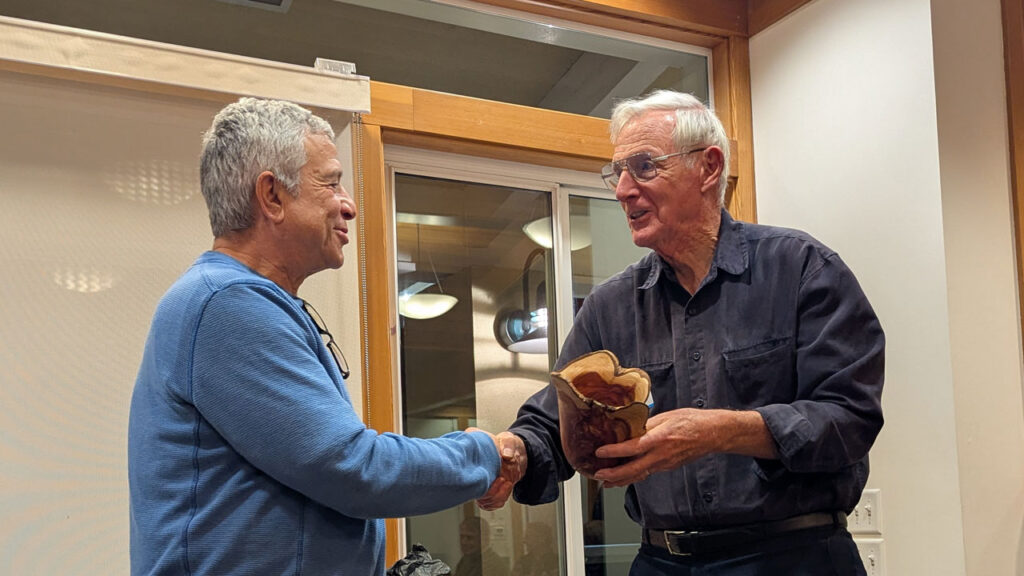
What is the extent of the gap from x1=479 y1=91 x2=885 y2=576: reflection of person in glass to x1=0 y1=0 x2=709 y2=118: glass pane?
3.74 feet

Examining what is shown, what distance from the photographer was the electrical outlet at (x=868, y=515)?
2973mm

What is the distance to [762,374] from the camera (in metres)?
1.83

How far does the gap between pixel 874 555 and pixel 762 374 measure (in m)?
1.40

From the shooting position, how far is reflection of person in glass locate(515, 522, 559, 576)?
311cm

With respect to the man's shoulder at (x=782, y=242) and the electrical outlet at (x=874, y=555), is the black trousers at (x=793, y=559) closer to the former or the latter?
the man's shoulder at (x=782, y=242)

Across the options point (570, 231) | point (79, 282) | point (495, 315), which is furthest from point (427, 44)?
point (79, 282)

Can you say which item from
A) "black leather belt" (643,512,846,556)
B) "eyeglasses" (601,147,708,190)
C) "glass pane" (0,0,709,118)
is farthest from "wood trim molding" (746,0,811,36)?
"black leather belt" (643,512,846,556)

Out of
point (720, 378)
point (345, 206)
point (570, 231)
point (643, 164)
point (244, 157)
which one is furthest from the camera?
point (570, 231)

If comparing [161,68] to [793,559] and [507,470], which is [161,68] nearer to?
[507,470]

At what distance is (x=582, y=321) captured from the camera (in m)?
2.14

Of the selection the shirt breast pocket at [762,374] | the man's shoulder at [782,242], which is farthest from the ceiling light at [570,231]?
the shirt breast pocket at [762,374]

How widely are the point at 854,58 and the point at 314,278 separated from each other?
5.78 ft

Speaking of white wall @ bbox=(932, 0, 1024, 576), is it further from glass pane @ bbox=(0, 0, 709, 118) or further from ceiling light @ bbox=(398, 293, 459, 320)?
ceiling light @ bbox=(398, 293, 459, 320)

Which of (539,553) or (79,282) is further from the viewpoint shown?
(539,553)
